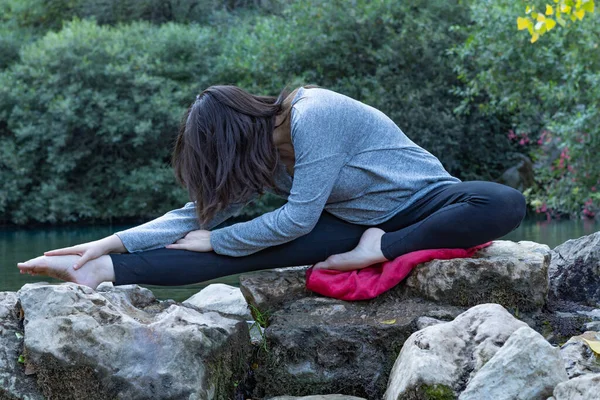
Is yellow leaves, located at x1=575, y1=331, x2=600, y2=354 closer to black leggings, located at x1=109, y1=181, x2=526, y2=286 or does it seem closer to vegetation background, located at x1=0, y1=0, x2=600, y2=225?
black leggings, located at x1=109, y1=181, x2=526, y2=286

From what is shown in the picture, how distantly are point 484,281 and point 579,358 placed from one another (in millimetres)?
619

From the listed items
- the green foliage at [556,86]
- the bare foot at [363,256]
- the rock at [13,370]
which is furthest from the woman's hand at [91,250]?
the green foliage at [556,86]

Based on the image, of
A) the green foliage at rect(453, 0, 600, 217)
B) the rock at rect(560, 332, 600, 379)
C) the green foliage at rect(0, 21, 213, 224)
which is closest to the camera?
the rock at rect(560, 332, 600, 379)

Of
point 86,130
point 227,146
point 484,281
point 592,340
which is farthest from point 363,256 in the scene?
point 86,130

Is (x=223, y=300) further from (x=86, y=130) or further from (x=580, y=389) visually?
(x=86, y=130)

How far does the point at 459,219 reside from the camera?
3.62 meters

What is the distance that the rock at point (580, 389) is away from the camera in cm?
250

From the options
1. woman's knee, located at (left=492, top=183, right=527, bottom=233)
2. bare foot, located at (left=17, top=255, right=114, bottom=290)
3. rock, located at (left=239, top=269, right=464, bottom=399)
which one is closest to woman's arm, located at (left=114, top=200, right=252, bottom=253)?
bare foot, located at (left=17, top=255, right=114, bottom=290)

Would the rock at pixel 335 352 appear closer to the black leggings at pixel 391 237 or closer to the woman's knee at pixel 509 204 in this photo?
the black leggings at pixel 391 237

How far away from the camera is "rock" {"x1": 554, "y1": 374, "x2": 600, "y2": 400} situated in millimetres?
2496

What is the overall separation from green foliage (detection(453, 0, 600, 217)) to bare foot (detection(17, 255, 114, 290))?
30.7ft

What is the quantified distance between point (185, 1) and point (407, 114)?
833 cm

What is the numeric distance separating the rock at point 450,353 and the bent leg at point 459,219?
52 centimetres

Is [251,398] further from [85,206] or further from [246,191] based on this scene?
[85,206]
